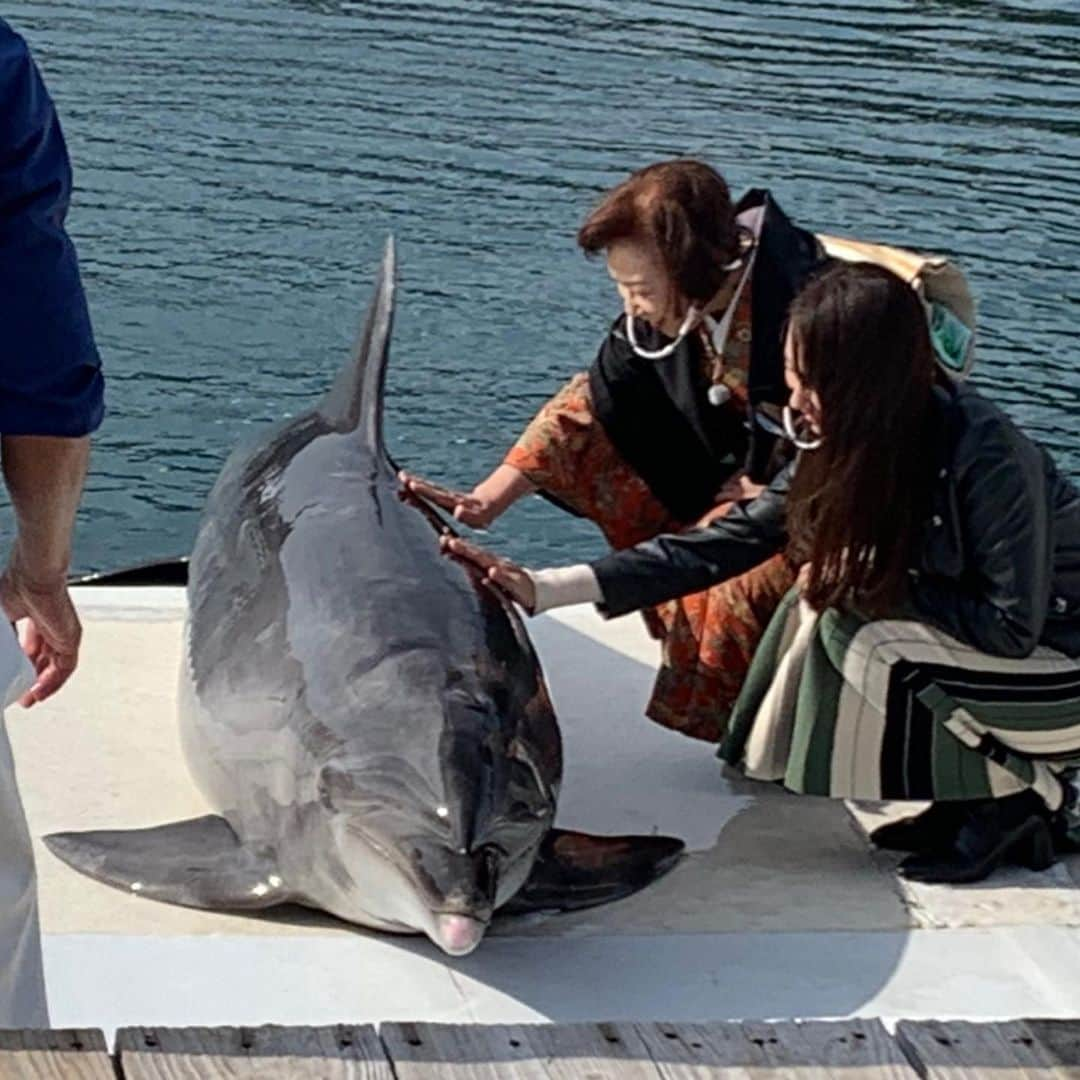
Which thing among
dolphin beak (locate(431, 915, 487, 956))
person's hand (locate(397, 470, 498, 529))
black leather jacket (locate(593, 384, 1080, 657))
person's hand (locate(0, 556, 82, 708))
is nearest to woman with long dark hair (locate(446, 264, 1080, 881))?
black leather jacket (locate(593, 384, 1080, 657))

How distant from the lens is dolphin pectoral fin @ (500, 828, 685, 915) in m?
4.83

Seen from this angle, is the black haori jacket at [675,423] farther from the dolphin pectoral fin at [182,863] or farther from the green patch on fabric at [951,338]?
the dolphin pectoral fin at [182,863]

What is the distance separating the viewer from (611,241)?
5359 millimetres

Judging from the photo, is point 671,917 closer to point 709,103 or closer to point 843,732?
point 843,732

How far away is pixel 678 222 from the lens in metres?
5.29

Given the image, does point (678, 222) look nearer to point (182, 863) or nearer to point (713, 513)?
point (713, 513)

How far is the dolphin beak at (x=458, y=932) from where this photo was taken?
4.36 m

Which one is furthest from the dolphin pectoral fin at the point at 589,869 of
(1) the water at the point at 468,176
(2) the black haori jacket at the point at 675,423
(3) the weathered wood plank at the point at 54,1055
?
(1) the water at the point at 468,176

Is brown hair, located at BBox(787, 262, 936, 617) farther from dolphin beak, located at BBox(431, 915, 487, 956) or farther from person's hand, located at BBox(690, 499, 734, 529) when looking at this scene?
dolphin beak, located at BBox(431, 915, 487, 956)

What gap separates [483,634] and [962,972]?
3.88ft

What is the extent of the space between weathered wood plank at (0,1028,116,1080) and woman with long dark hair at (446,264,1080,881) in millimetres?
2319

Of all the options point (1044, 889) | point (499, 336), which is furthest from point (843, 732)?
point (499, 336)

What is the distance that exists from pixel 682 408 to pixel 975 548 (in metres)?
1.06

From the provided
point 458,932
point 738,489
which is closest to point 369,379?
point 738,489
